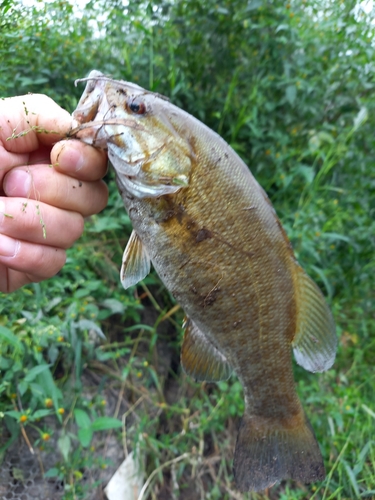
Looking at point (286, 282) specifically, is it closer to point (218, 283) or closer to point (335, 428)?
point (218, 283)

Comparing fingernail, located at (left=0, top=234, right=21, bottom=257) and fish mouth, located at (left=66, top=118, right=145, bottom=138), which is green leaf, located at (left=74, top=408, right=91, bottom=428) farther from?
fish mouth, located at (left=66, top=118, right=145, bottom=138)

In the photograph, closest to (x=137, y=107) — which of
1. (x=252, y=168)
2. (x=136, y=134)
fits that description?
(x=136, y=134)

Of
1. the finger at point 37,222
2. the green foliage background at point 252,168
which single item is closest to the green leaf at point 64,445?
the green foliage background at point 252,168

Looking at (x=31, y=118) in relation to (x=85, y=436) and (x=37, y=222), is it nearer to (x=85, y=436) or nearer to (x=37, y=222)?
(x=37, y=222)

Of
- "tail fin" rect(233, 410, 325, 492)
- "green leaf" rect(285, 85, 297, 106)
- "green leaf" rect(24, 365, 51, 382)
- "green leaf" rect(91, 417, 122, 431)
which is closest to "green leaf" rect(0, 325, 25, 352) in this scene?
"green leaf" rect(24, 365, 51, 382)

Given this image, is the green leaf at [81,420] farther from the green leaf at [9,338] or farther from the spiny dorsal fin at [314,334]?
the spiny dorsal fin at [314,334]
